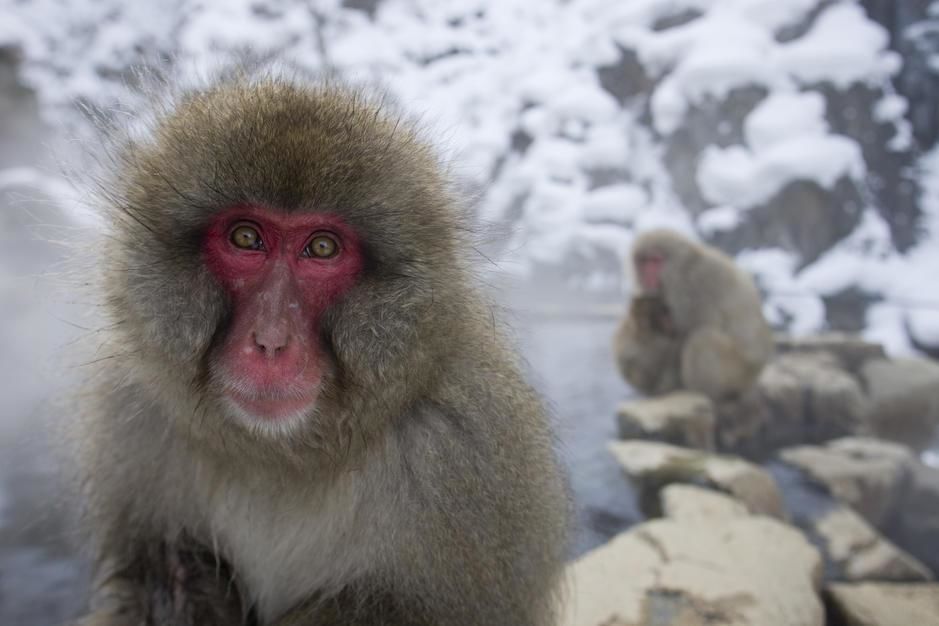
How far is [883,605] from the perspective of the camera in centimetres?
194

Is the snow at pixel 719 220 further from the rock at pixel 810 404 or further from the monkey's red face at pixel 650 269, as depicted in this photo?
the monkey's red face at pixel 650 269

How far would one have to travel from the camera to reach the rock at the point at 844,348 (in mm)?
5266

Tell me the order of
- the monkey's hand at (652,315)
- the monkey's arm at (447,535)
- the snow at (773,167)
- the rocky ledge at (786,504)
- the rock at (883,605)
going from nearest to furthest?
1. the monkey's arm at (447,535)
2. the rock at (883,605)
3. the rocky ledge at (786,504)
4. the monkey's hand at (652,315)
5. the snow at (773,167)

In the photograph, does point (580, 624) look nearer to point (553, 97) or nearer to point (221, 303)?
point (221, 303)

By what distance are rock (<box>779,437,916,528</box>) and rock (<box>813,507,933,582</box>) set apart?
17.2 inches

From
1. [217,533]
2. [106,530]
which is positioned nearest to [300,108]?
[217,533]

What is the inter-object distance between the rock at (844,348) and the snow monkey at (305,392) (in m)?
4.89

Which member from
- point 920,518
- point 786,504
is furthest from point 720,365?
point 920,518

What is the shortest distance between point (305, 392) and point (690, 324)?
4442 mm

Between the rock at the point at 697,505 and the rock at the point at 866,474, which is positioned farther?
the rock at the point at 866,474

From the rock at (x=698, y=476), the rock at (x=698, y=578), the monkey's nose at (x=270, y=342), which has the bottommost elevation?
the rock at (x=698, y=476)

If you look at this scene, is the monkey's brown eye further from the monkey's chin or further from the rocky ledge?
the rocky ledge

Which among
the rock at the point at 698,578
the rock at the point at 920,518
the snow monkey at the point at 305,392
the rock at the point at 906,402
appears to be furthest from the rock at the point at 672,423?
the snow monkey at the point at 305,392

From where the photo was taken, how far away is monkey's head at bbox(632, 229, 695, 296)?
4918 mm
